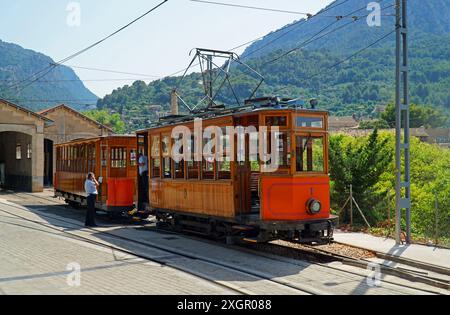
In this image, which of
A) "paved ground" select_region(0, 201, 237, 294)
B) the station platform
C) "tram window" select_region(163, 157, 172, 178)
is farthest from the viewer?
"tram window" select_region(163, 157, 172, 178)

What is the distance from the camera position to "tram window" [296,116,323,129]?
449 inches

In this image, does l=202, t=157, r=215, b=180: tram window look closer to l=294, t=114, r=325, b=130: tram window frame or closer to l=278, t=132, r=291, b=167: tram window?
l=278, t=132, r=291, b=167: tram window

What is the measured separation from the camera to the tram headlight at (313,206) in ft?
36.7

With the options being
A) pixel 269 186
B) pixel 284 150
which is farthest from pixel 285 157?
pixel 269 186

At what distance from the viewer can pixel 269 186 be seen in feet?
36.7

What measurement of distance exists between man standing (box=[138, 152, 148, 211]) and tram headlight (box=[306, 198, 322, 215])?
7092 mm

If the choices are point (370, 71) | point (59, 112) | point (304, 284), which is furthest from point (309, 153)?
point (370, 71)

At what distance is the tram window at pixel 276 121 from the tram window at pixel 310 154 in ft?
1.40

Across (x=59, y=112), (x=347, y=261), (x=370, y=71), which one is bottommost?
(x=347, y=261)

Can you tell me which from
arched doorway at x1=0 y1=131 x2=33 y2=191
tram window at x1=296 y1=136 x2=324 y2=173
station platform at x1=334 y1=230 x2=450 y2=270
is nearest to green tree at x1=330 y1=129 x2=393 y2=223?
station platform at x1=334 y1=230 x2=450 y2=270

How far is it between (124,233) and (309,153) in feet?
20.2

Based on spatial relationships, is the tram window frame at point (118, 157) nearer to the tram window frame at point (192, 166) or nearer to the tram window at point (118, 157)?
the tram window at point (118, 157)

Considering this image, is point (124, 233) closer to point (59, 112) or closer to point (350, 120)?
point (59, 112)
